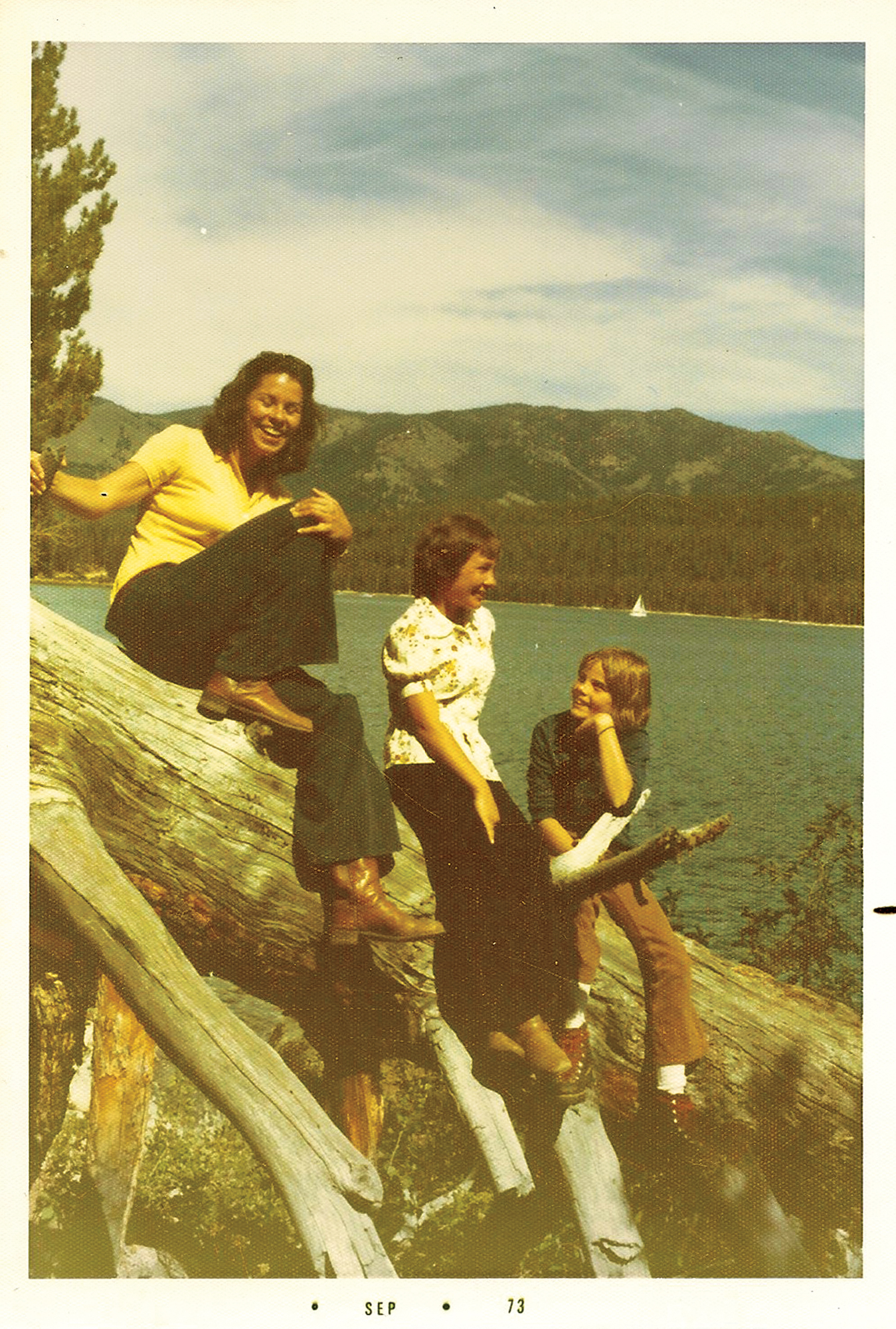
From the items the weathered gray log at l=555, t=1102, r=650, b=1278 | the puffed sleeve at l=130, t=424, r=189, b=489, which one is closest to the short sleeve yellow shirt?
the puffed sleeve at l=130, t=424, r=189, b=489

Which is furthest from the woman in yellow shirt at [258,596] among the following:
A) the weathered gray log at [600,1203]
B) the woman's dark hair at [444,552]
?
the weathered gray log at [600,1203]

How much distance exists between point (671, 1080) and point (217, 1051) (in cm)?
161

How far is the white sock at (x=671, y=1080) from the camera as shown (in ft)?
13.0

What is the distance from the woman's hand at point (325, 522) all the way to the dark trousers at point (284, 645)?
37 mm

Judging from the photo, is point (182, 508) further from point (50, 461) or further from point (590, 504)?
point (590, 504)

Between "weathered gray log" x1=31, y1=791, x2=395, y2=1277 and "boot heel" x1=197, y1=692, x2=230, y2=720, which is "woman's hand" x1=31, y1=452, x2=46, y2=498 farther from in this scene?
"weathered gray log" x1=31, y1=791, x2=395, y2=1277

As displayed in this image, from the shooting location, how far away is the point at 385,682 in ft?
12.8

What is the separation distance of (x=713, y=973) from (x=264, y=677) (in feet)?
6.37

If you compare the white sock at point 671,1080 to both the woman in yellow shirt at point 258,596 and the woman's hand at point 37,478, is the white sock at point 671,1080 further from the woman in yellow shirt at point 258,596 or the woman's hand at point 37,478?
A: the woman's hand at point 37,478

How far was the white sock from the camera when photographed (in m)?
3.95

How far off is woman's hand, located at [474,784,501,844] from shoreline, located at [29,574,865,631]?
0.68 m

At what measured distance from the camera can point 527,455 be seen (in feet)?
13.3
